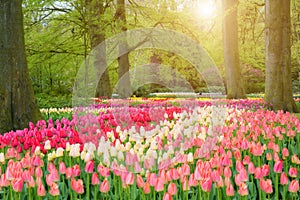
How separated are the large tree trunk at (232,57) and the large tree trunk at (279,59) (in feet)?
17.2

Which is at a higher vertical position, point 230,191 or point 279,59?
point 279,59

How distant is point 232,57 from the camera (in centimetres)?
1669

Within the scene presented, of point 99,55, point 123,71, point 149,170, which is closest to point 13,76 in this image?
point 149,170

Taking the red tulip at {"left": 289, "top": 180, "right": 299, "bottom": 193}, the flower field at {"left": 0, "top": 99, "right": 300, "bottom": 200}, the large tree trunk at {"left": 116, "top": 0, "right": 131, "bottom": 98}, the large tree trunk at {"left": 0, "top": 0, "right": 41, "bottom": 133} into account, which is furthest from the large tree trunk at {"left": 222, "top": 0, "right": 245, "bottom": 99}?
the red tulip at {"left": 289, "top": 180, "right": 299, "bottom": 193}

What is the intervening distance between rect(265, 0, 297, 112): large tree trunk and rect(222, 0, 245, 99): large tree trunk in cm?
525

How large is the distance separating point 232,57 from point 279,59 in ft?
19.0

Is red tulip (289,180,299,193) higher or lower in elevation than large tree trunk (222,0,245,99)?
lower

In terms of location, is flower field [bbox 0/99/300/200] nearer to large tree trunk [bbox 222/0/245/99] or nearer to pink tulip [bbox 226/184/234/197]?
pink tulip [bbox 226/184/234/197]

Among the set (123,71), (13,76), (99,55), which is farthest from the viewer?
(123,71)

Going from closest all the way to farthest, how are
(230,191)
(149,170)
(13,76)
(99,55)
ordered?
(230,191) → (149,170) → (13,76) → (99,55)

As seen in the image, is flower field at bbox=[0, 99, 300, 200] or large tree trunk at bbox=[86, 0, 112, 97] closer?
A: flower field at bbox=[0, 99, 300, 200]

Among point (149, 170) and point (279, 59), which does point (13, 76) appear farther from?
point (279, 59)

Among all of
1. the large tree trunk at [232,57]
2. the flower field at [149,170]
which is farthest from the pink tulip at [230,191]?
the large tree trunk at [232,57]

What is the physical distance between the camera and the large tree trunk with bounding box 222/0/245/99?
16406 millimetres
